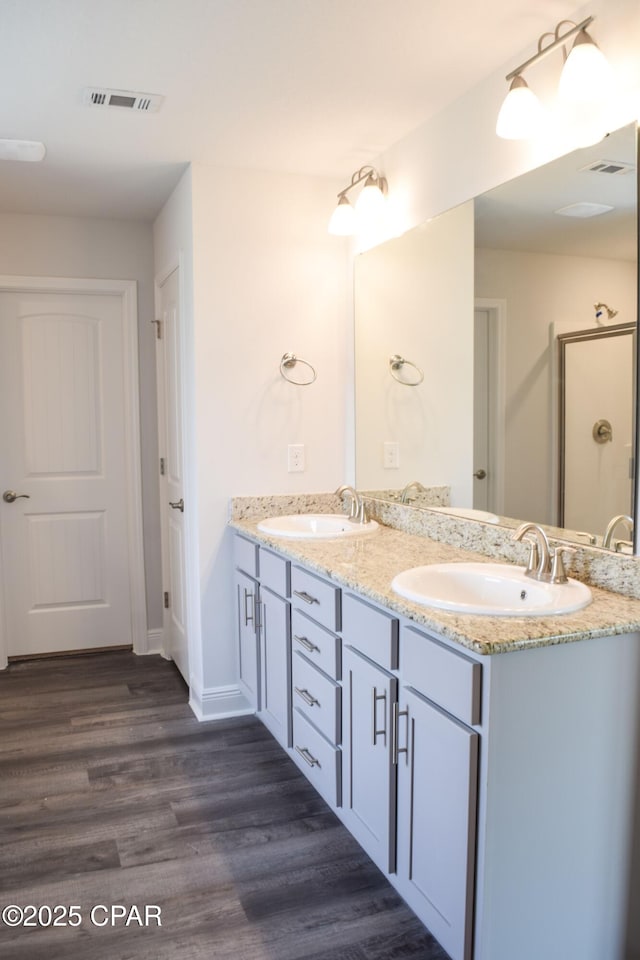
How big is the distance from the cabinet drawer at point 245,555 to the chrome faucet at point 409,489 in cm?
60

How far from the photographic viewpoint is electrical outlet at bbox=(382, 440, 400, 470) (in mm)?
3018

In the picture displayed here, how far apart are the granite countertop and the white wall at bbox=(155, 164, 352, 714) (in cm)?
51

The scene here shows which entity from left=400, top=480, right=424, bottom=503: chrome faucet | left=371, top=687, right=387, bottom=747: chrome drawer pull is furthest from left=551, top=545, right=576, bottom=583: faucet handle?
left=400, top=480, right=424, bottom=503: chrome faucet

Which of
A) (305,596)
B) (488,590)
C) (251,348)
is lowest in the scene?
(305,596)

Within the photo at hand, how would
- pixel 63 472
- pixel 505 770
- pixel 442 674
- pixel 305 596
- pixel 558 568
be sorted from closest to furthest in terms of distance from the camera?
1. pixel 505 770
2. pixel 442 674
3. pixel 558 568
4. pixel 305 596
5. pixel 63 472

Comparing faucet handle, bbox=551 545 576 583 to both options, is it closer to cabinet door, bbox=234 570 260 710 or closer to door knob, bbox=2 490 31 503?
cabinet door, bbox=234 570 260 710

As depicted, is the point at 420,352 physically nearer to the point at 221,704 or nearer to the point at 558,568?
the point at 558,568

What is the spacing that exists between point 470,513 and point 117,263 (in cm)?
256

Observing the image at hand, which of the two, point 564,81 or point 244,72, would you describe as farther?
point 244,72

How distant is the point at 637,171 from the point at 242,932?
7.00 ft

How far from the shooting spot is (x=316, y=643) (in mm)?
2355

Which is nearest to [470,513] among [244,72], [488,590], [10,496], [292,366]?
[488,590]

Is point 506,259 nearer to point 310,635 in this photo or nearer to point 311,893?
point 310,635

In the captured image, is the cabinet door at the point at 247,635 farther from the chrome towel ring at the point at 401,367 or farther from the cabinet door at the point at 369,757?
the chrome towel ring at the point at 401,367
